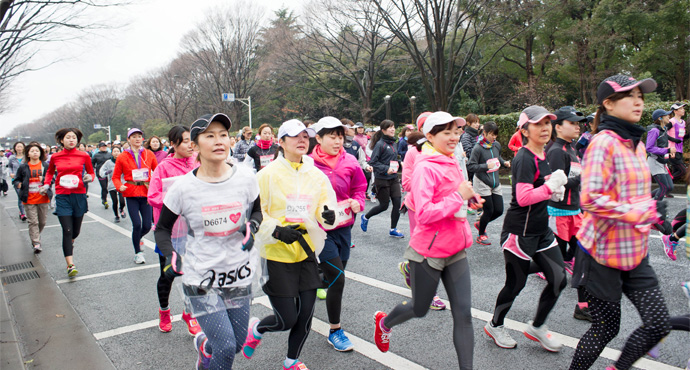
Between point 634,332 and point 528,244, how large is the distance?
0.96 meters

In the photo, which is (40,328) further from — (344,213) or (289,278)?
(344,213)

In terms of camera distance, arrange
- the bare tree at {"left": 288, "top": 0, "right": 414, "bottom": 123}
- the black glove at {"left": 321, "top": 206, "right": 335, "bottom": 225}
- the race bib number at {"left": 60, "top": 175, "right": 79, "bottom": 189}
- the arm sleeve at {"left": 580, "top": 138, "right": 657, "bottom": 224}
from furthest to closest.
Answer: the bare tree at {"left": 288, "top": 0, "right": 414, "bottom": 123}, the race bib number at {"left": 60, "top": 175, "right": 79, "bottom": 189}, the black glove at {"left": 321, "top": 206, "right": 335, "bottom": 225}, the arm sleeve at {"left": 580, "top": 138, "right": 657, "bottom": 224}

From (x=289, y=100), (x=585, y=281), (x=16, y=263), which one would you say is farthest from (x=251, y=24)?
(x=585, y=281)

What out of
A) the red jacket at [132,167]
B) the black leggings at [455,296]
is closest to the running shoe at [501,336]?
the black leggings at [455,296]

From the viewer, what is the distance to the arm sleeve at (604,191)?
251 cm

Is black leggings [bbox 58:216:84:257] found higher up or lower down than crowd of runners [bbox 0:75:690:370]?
lower down

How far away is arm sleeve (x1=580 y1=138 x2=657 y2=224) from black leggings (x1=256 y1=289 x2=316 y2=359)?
6.06ft

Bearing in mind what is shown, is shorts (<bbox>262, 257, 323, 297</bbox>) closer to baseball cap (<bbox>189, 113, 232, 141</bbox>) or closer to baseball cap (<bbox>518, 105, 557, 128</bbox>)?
baseball cap (<bbox>189, 113, 232, 141</bbox>)

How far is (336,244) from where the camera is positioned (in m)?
4.01

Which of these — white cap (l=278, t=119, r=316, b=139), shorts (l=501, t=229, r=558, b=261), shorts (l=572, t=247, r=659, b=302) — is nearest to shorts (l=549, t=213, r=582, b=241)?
shorts (l=501, t=229, r=558, b=261)

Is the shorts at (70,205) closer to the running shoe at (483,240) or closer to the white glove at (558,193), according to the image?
the running shoe at (483,240)

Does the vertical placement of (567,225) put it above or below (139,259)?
above

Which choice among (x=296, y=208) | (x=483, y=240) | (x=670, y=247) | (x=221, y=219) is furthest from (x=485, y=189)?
(x=221, y=219)

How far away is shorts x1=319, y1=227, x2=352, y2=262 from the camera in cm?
370
